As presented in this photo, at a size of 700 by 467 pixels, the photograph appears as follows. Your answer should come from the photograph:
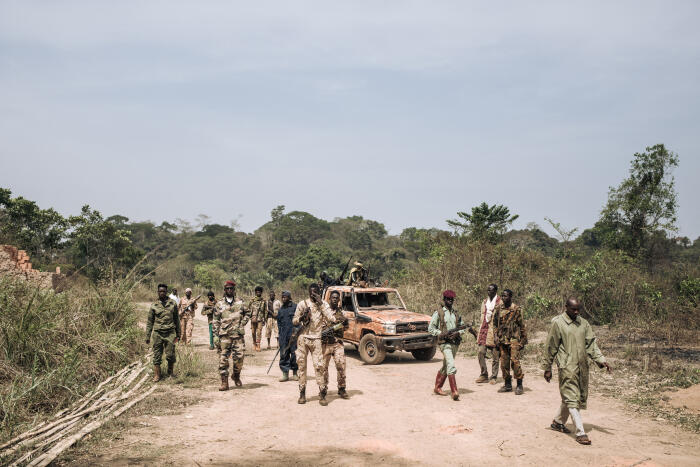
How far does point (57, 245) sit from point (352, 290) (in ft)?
79.7

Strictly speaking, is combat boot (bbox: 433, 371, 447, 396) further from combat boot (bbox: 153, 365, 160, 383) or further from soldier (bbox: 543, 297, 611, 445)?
combat boot (bbox: 153, 365, 160, 383)

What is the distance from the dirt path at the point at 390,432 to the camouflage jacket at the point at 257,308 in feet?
13.2

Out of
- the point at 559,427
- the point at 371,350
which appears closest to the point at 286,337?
the point at 371,350

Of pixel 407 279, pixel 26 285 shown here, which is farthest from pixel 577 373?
pixel 407 279

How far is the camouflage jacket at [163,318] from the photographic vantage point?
9.54 meters

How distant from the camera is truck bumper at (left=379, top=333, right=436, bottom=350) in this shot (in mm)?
11503

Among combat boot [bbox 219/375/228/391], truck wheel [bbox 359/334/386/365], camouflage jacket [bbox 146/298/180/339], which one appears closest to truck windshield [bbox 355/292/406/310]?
truck wheel [bbox 359/334/386/365]

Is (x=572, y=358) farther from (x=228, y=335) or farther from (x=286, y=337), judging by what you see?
(x=286, y=337)

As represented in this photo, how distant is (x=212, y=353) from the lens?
44.8ft

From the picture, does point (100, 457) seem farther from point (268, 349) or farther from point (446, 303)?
point (268, 349)

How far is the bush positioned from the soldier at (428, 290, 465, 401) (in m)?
5.54

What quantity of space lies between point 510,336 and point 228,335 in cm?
492

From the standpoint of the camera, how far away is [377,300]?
13203 mm

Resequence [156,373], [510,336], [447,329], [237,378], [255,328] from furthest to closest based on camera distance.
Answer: [255,328], [156,373], [237,378], [510,336], [447,329]
